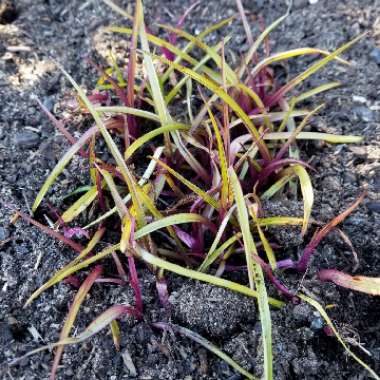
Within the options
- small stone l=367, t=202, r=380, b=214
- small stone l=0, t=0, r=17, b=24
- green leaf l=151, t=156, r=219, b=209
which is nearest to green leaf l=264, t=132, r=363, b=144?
small stone l=367, t=202, r=380, b=214

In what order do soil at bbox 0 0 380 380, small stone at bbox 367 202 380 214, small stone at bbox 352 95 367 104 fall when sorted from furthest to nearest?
small stone at bbox 352 95 367 104
small stone at bbox 367 202 380 214
soil at bbox 0 0 380 380

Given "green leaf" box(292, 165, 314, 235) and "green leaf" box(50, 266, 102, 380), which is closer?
"green leaf" box(50, 266, 102, 380)

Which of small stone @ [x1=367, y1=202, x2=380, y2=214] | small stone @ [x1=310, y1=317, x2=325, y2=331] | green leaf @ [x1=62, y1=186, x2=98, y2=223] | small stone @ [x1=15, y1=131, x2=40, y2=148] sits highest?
small stone @ [x1=15, y1=131, x2=40, y2=148]

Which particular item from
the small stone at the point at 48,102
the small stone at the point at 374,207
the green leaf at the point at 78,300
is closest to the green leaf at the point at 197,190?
the green leaf at the point at 78,300

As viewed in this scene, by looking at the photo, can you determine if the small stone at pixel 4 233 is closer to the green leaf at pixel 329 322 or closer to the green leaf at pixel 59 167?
the green leaf at pixel 59 167

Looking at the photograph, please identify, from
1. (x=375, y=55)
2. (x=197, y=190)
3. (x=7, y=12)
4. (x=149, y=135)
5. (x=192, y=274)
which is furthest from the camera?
(x=7, y=12)

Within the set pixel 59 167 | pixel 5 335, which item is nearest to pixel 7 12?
pixel 59 167

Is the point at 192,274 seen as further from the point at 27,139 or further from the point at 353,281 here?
the point at 27,139

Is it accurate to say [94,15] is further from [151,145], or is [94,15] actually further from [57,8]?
[151,145]

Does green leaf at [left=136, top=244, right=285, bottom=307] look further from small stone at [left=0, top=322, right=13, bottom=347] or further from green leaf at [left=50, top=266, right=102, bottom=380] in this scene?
small stone at [left=0, top=322, right=13, bottom=347]
